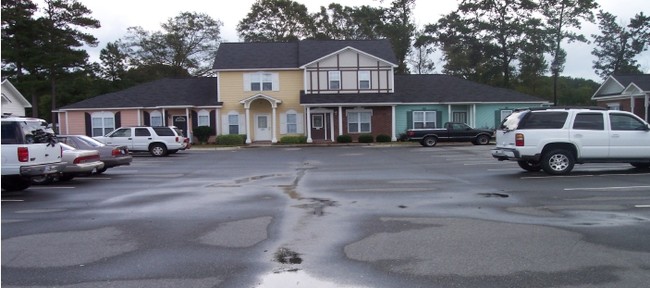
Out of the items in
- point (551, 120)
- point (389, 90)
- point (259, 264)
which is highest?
point (389, 90)

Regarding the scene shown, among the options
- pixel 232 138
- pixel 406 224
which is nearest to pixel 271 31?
pixel 232 138

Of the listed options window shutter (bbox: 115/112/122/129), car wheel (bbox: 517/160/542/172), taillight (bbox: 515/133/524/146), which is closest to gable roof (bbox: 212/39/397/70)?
window shutter (bbox: 115/112/122/129)

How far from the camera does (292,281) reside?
19.9 feet

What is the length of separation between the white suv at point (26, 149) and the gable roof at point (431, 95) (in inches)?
1043

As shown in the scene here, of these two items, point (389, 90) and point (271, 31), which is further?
point (271, 31)

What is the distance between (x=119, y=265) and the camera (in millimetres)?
6766

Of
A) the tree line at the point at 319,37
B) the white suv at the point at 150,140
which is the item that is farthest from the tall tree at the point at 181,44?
the white suv at the point at 150,140

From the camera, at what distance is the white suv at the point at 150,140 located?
2928 centimetres

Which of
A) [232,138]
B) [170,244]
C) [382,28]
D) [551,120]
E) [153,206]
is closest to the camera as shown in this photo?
[170,244]

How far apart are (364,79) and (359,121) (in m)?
3.14

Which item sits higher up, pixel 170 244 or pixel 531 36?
pixel 531 36

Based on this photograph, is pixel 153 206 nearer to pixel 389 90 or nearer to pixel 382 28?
pixel 389 90

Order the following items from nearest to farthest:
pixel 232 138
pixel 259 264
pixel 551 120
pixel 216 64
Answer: pixel 259 264 < pixel 551 120 < pixel 232 138 < pixel 216 64

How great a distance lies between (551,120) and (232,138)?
26.1 m
